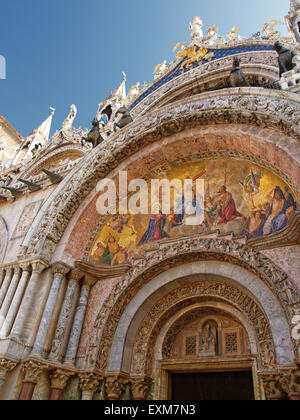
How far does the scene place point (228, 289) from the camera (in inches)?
273

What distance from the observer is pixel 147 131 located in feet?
27.9

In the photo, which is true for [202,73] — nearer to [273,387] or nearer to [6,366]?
[273,387]

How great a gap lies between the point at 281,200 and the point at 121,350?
14.3ft

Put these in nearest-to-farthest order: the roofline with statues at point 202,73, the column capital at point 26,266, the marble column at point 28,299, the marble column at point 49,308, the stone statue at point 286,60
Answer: the marble column at point 49,308 → the marble column at point 28,299 → the stone statue at point 286,60 → the column capital at point 26,266 → the roofline with statues at point 202,73

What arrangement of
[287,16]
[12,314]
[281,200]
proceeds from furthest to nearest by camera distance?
[287,16] → [12,314] → [281,200]

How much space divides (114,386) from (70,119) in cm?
1823

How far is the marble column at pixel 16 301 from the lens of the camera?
6.90 meters

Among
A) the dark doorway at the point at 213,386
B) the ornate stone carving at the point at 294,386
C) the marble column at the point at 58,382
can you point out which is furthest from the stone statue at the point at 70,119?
the ornate stone carving at the point at 294,386

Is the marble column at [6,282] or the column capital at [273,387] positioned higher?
the marble column at [6,282]

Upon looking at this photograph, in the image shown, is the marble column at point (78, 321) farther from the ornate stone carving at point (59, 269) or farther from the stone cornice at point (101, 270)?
the ornate stone carving at point (59, 269)

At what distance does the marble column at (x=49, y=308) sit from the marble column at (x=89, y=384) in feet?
3.12
